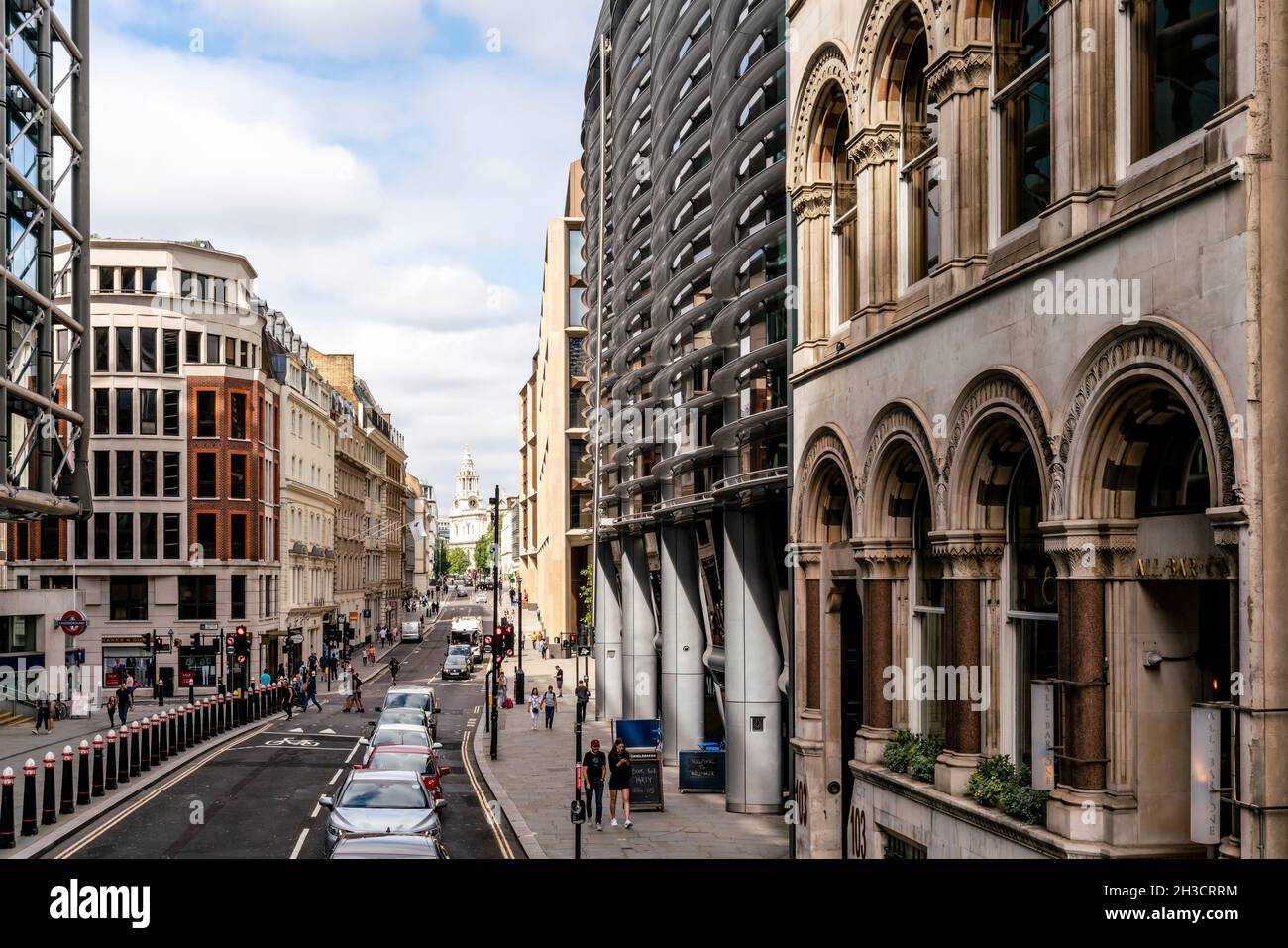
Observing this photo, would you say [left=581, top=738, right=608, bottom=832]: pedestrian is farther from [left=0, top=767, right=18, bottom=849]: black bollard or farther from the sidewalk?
[left=0, top=767, right=18, bottom=849]: black bollard

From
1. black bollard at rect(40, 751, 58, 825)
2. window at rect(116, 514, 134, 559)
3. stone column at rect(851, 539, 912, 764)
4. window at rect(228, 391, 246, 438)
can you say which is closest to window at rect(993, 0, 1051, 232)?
stone column at rect(851, 539, 912, 764)

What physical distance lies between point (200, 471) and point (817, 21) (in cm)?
5296

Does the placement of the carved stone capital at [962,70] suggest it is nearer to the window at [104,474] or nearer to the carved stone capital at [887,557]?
the carved stone capital at [887,557]

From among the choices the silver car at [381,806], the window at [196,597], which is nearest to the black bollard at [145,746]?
the silver car at [381,806]

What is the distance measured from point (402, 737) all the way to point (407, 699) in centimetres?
1094

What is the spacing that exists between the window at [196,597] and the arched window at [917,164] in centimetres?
5560

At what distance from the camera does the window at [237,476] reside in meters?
67.1

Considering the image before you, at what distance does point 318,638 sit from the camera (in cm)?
8531

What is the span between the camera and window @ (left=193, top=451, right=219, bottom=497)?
218ft

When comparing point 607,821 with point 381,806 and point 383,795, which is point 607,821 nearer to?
point 383,795

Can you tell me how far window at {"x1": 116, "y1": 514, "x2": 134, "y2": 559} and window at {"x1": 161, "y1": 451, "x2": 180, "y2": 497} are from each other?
230 centimetres
